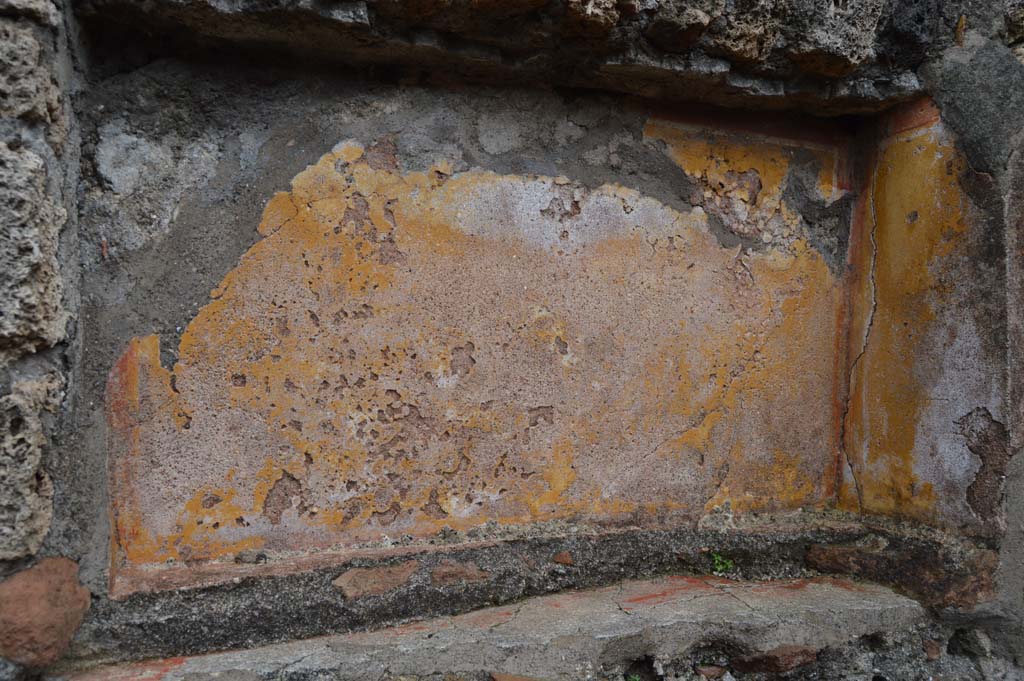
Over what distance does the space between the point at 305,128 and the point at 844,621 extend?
6.21ft

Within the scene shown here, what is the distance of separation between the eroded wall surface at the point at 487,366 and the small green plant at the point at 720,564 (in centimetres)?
13

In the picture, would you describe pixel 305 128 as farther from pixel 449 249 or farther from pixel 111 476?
pixel 111 476

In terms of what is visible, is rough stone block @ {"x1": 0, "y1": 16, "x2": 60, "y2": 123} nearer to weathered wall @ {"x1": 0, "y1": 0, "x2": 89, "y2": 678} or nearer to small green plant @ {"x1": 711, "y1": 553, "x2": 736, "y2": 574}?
weathered wall @ {"x1": 0, "y1": 0, "x2": 89, "y2": 678}

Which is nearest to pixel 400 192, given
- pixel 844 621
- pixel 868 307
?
pixel 868 307

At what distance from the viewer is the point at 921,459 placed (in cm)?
184

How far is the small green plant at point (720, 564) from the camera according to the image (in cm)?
185

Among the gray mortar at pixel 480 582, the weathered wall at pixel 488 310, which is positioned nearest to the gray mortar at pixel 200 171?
the weathered wall at pixel 488 310

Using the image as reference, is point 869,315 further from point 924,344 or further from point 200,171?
point 200,171

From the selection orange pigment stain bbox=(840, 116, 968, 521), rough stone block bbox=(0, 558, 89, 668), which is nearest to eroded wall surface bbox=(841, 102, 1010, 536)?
orange pigment stain bbox=(840, 116, 968, 521)

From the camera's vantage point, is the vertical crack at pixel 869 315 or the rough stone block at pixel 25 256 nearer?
the rough stone block at pixel 25 256

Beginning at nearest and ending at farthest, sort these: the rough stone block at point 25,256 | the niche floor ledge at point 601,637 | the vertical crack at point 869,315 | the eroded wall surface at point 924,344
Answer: the rough stone block at point 25,256, the niche floor ledge at point 601,637, the eroded wall surface at point 924,344, the vertical crack at point 869,315

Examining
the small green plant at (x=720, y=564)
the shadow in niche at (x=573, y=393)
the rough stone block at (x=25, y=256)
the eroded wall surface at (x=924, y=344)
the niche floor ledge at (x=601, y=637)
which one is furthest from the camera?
the small green plant at (x=720, y=564)

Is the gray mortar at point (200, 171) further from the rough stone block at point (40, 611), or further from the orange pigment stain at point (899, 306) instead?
the orange pigment stain at point (899, 306)

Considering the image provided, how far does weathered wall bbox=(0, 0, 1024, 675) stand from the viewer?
1.37 metres
